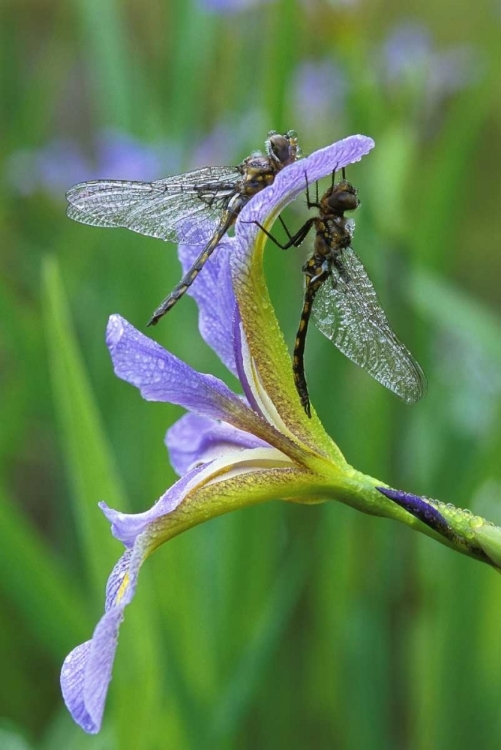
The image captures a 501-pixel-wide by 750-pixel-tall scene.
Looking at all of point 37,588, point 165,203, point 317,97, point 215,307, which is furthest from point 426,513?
point 317,97

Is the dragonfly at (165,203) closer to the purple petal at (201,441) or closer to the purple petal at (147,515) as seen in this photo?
the purple petal at (201,441)

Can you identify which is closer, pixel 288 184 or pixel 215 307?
pixel 288 184

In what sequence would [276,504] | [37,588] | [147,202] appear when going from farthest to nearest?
[276,504] → [37,588] → [147,202]

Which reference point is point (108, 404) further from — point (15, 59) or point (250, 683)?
point (15, 59)

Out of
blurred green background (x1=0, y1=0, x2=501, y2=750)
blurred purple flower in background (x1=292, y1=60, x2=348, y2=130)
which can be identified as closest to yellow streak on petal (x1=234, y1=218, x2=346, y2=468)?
blurred green background (x1=0, y1=0, x2=501, y2=750)

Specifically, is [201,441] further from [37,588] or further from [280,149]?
[37,588]

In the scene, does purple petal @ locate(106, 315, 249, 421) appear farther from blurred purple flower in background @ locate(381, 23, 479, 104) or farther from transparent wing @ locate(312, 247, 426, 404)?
blurred purple flower in background @ locate(381, 23, 479, 104)
